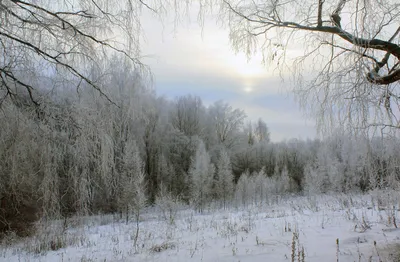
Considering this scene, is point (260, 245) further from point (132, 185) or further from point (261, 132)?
point (261, 132)

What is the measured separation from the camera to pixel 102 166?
3209 mm

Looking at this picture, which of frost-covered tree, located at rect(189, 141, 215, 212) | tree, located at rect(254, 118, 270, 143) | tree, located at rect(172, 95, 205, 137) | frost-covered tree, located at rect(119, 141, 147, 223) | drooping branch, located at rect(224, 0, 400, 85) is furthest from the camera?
tree, located at rect(254, 118, 270, 143)

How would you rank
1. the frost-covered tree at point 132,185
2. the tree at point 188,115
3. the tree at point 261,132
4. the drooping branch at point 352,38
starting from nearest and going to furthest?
the drooping branch at point 352,38 → the frost-covered tree at point 132,185 → the tree at point 188,115 → the tree at point 261,132

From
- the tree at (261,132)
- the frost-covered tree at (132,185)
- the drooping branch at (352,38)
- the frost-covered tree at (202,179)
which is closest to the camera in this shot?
the drooping branch at (352,38)

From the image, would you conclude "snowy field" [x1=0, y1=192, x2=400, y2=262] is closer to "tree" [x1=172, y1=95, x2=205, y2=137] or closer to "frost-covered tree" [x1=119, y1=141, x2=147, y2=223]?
"frost-covered tree" [x1=119, y1=141, x2=147, y2=223]

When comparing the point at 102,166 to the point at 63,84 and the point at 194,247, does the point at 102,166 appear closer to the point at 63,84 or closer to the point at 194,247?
the point at 63,84

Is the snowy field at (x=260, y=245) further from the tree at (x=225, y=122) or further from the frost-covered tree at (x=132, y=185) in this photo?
the tree at (x=225, y=122)

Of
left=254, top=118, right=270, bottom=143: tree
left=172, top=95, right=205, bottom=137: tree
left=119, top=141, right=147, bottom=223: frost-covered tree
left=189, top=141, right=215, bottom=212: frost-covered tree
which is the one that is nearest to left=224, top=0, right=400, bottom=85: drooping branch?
left=119, top=141, right=147, bottom=223: frost-covered tree

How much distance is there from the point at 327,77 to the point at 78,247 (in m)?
7.22

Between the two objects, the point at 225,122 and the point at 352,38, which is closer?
the point at 352,38

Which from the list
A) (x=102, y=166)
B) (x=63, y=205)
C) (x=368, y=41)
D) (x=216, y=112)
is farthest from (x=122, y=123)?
(x=216, y=112)

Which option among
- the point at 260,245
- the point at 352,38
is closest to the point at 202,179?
the point at 260,245

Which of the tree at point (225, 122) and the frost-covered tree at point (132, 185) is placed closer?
the frost-covered tree at point (132, 185)

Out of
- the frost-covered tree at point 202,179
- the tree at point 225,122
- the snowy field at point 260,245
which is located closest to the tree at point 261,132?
the tree at point 225,122
